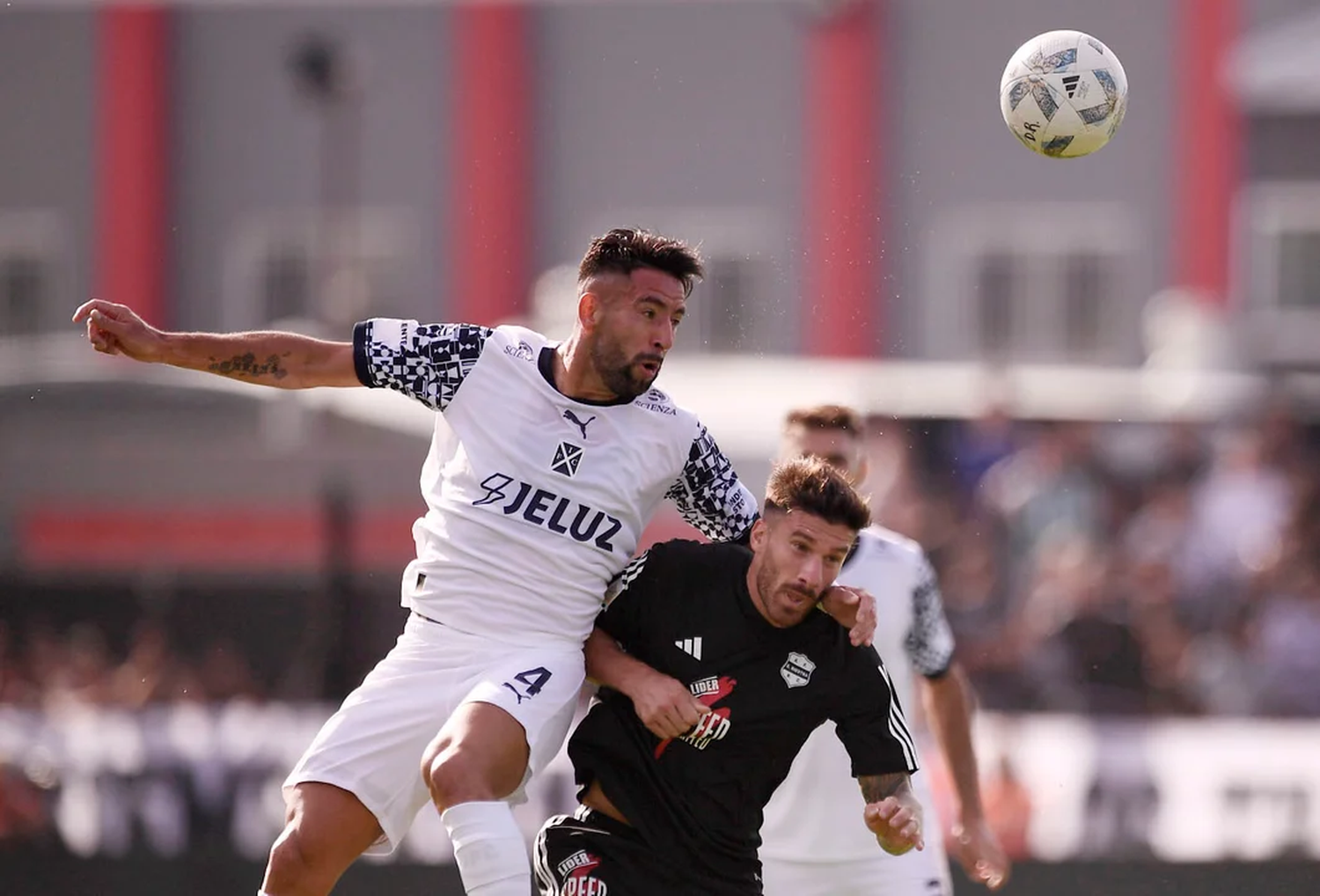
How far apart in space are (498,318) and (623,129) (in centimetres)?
296

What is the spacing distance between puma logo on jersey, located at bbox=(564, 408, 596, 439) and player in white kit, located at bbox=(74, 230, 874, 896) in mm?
10

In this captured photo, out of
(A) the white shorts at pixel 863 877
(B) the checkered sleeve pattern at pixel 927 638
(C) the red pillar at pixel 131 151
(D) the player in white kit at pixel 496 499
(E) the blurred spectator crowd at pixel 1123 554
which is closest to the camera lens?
(D) the player in white kit at pixel 496 499

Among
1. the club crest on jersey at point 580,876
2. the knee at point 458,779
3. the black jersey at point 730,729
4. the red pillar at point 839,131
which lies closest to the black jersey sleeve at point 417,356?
the black jersey at point 730,729

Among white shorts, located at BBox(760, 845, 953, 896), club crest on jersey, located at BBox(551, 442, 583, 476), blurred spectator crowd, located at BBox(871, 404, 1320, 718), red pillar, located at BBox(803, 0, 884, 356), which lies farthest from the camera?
red pillar, located at BBox(803, 0, 884, 356)

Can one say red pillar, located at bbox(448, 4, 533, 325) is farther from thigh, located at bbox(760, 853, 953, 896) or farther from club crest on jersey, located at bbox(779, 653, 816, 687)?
club crest on jersey, located at bbox(779, 653, 816, 687)

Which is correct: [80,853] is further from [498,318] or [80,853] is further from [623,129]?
[623,129]

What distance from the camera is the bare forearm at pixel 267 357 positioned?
5.24m

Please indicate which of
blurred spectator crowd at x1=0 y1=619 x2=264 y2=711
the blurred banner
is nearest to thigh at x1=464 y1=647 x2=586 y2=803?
the blurred banner

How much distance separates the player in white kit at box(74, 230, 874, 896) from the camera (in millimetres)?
5191

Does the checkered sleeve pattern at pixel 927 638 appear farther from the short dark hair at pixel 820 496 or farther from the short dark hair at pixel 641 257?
the short dark hair at pixel 641 257

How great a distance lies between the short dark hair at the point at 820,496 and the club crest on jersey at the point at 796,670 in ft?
1.31

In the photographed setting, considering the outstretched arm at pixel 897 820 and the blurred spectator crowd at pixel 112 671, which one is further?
the blurred spectator crowd at pixel 112 671

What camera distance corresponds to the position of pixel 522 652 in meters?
5.19

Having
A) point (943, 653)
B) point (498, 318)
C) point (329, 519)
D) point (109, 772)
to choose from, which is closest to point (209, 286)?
point (498, 318)
